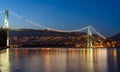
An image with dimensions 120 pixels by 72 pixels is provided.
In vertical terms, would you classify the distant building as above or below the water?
above

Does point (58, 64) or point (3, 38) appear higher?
point (3, 38)

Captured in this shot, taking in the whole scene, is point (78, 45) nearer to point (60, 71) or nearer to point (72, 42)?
point (72, 42)

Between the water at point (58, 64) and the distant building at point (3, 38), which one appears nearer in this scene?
the water at point (58, 64)

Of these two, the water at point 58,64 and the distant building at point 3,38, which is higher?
the distant building at point 3,38

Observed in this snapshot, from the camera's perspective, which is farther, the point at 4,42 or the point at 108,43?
the point at 108,43

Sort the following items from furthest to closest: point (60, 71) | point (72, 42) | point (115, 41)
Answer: point (115, 41)
point (72, 42)
point (60, 71)

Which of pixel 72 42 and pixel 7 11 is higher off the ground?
pixel 7 11

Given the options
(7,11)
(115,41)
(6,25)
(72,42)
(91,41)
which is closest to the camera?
(6,25)

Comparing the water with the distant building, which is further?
A: the distant building

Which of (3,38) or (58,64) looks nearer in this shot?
(58,64)

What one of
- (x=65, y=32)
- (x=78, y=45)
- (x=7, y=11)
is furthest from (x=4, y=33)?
(x=78, y=45)
